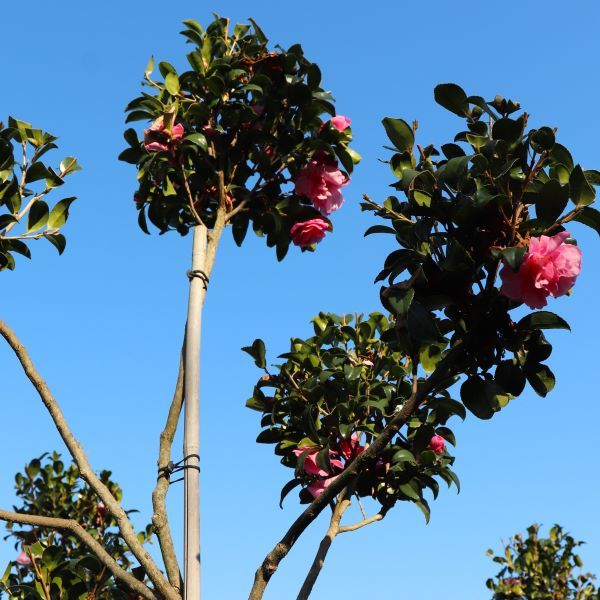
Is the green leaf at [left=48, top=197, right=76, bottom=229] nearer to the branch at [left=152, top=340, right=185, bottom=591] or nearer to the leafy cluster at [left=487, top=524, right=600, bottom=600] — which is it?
the branch at [left=152, top=340, right=185, bottom=591]

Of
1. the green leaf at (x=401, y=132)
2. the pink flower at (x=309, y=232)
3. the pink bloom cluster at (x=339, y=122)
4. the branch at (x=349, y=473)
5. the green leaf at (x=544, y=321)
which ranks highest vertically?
the pink bloom cluster at (x=339, y=122)

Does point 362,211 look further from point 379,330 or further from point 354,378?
point 379,330

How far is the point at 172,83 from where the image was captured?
333cm

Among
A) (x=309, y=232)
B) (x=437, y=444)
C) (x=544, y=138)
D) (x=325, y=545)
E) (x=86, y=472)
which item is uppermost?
(x=309, y=232)

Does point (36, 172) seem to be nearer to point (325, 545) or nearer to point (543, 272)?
point (325, 545)

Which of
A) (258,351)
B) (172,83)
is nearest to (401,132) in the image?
(172,83)

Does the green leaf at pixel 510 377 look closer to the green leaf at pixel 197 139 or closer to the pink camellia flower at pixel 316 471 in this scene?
the pink camellia flower at pixel 316 471

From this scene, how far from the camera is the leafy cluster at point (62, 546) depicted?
3.81 metres

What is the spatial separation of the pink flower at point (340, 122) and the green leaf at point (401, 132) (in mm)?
722

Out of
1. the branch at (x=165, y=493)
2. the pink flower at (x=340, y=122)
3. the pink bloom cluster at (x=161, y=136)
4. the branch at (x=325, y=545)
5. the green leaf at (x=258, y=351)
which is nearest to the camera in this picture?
the branch at (x=165, y=493)

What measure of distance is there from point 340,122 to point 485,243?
1144 millimetres

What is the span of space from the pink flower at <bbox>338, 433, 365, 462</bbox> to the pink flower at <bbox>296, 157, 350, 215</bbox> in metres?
0.89

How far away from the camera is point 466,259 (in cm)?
231

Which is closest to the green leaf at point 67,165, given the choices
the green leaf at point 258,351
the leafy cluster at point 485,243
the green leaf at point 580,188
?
the green leaf at point 258,351
